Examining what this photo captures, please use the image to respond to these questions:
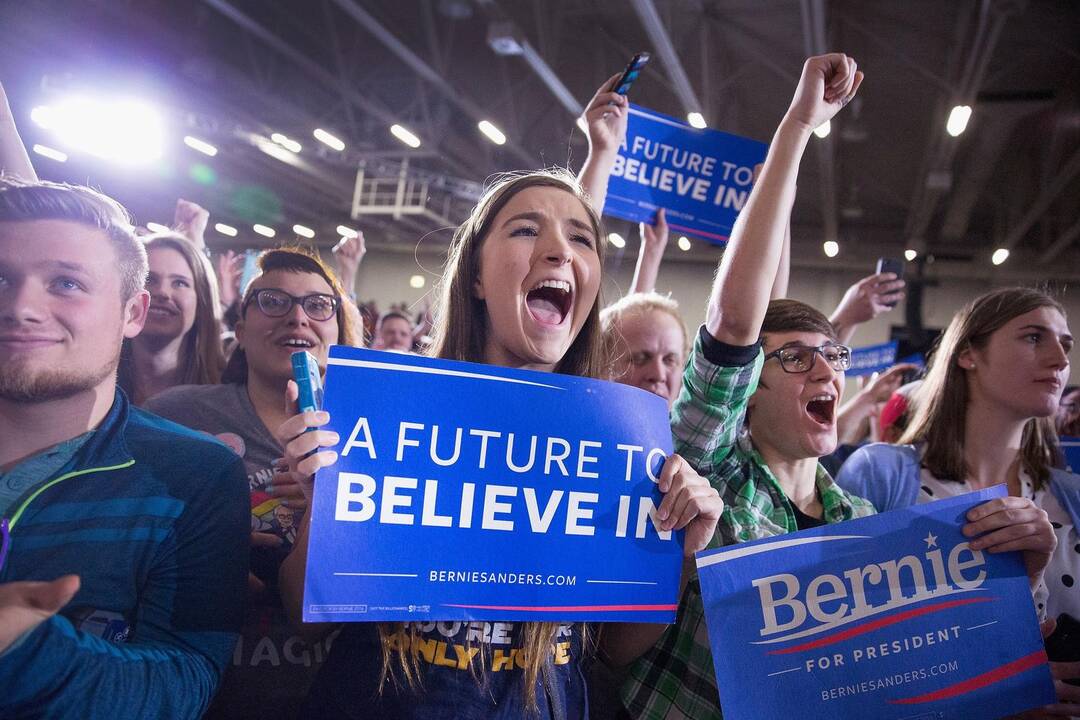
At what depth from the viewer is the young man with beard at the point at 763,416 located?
4.13 feet

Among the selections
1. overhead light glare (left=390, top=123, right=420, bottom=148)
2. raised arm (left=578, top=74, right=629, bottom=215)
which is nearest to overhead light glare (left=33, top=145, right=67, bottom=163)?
raised arm (left=578, top=74, right=629, bottom=215)

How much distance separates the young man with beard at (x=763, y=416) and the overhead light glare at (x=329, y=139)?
10409 mm

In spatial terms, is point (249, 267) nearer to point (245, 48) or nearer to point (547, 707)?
point (547, 707)

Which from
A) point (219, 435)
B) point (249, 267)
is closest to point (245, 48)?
point (249, 267)

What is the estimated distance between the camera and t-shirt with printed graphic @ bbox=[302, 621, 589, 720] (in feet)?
3.51

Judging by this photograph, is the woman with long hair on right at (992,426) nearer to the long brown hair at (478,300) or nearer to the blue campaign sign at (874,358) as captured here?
the long brown hair at (478,300)

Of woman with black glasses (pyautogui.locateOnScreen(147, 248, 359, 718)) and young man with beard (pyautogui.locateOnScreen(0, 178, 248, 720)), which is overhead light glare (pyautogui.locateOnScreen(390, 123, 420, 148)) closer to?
woman with black glasses (pyautogui.locateOnScreen(147, 248, 359, 718))

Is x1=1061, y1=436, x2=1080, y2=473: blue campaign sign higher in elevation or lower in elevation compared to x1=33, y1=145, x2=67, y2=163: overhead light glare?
lower

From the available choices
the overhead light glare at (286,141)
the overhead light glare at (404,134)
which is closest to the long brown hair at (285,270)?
the overhead light glare at (404,134)

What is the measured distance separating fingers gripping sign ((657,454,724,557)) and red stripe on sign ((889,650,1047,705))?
1.41 ft

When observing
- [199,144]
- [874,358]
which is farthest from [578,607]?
[199,144]

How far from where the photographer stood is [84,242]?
87 centimetres

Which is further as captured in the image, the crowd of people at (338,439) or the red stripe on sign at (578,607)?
the red stripe on sign at (578,607)

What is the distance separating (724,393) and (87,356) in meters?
0.97
